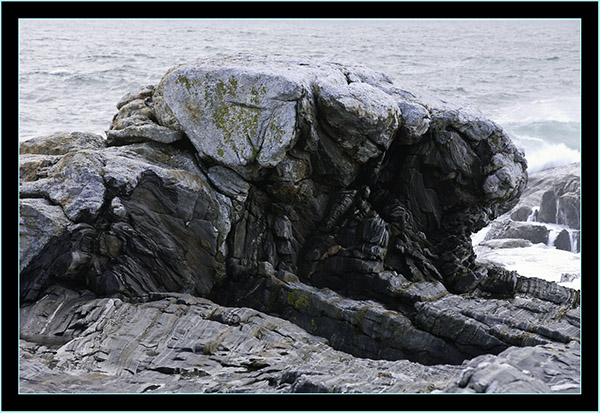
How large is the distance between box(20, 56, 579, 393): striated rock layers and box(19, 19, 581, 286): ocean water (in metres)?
11.4

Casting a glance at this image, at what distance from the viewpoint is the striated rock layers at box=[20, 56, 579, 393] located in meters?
11.9

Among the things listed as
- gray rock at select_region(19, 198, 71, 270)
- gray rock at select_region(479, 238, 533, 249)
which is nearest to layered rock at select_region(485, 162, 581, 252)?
gray rock at select_region(479, 238, 533, 249)

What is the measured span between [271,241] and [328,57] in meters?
14.0

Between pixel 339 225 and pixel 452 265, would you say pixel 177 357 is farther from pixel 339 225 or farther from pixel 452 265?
pixel 452 265

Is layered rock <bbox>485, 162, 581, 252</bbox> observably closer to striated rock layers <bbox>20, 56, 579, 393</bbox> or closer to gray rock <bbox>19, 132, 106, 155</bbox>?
striated rock layers <bbox>20, 56, 579, 393</bbox>

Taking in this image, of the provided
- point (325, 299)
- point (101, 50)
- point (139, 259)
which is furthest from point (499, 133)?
point (101, 50)

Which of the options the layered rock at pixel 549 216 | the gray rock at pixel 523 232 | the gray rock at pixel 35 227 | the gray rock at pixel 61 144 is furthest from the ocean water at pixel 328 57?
the gray rock at pixel 35 227

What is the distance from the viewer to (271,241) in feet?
51.6

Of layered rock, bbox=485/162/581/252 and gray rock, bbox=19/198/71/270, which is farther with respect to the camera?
layered rock, bbox=485/162/581/252

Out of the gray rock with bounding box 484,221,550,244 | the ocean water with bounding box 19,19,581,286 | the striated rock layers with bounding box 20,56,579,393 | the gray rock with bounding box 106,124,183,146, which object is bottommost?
the gray rock with bounding box 484,221,550,244

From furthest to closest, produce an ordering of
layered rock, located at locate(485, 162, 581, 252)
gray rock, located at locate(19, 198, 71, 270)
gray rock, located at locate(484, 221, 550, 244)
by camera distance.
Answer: gray rock, located at locate(484, 221, 550, 244) < layered rock, located at locate(485, 162, 581, 252) < gray rock, located at locate(19, 198, 71, 270)

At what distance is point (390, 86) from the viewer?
55.7ft

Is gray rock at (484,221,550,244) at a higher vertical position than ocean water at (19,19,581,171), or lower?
lower

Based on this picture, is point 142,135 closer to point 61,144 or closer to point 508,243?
point 61,144
